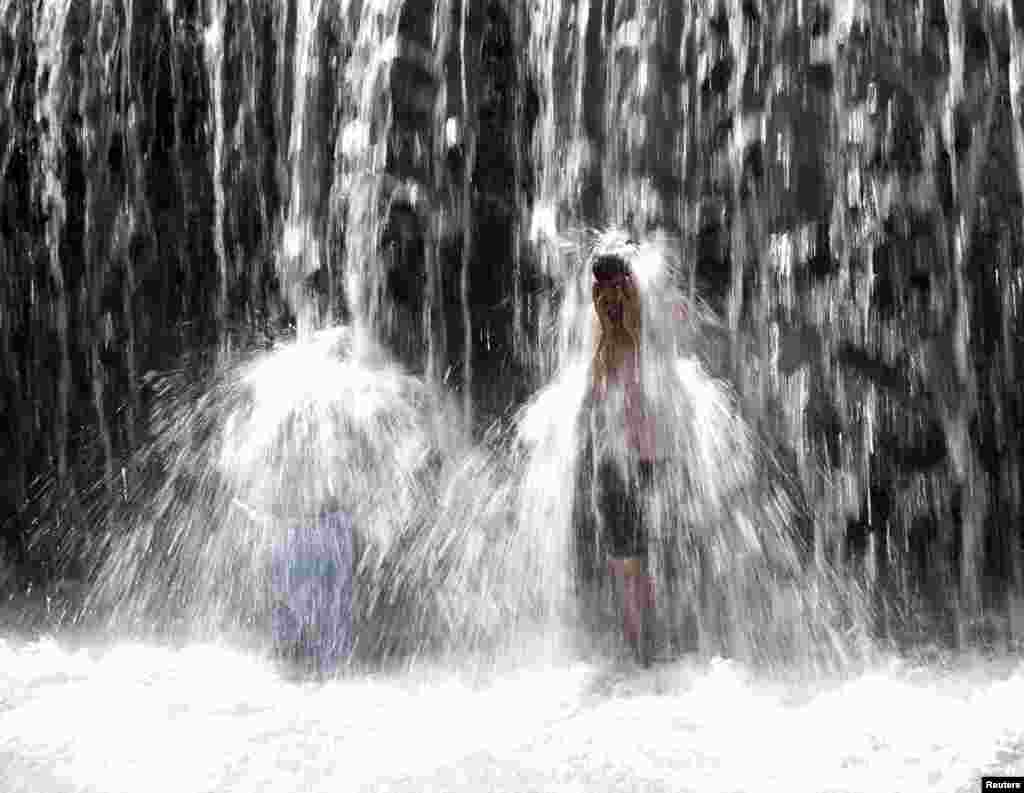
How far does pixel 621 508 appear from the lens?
407cm

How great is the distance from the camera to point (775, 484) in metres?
4.84

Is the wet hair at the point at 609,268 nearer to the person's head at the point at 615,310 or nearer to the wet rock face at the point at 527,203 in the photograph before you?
the person's head at the point at 615,310

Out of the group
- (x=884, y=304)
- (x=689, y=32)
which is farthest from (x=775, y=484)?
(x=689, y=32)

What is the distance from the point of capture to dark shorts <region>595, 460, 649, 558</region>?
4043mm

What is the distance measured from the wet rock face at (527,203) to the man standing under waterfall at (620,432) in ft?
3.74

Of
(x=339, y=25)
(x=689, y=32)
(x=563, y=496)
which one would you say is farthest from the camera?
(x=339, y=25)

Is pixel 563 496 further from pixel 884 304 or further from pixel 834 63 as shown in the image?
pixel 834 63

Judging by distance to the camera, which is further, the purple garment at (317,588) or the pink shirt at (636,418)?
the purple garment at (317,588)

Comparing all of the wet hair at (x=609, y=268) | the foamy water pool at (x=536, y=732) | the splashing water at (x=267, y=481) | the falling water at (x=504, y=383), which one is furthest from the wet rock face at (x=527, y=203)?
the wet hair at (x=609, y=268)

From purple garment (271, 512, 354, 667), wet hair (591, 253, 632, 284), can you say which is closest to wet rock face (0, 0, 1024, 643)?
wet hair (591, 253, 632, 284)

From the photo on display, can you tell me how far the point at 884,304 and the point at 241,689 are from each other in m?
3.33

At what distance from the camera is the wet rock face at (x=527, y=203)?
448 centimetres

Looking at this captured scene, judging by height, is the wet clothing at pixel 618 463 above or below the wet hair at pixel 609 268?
below

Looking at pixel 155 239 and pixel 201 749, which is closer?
pixel 201 749
